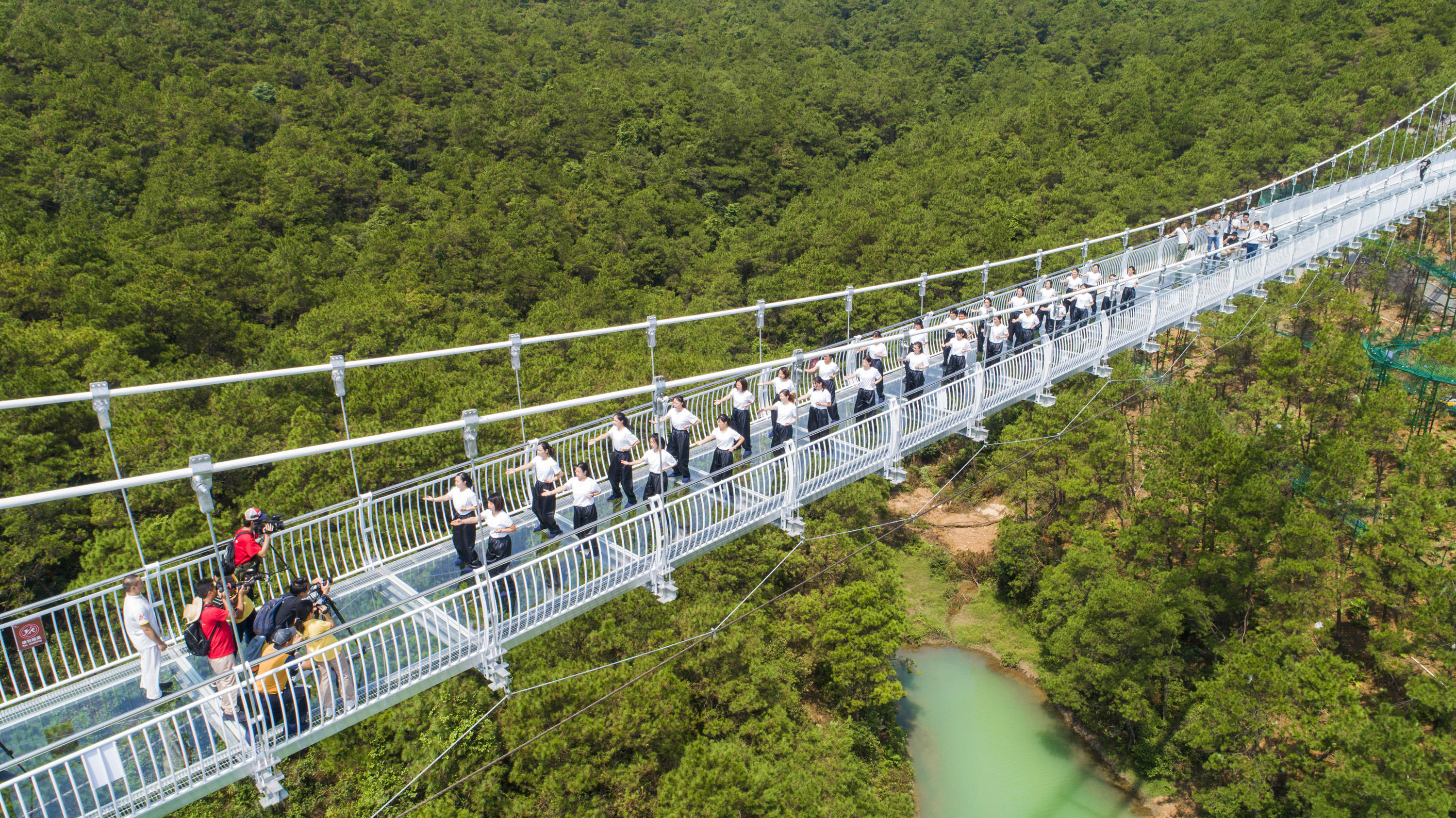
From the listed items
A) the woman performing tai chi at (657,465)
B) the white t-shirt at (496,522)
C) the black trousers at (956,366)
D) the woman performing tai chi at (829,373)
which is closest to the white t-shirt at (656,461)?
the woman performing tai chi at (657,465)

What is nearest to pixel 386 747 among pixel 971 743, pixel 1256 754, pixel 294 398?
pixel 294 398

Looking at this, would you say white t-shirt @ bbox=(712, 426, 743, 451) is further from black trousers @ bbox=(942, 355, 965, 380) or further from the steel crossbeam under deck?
black trousers @ bbox=(942, 355, 965, 380)

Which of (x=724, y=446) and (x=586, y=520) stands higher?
(x=724, y=446)

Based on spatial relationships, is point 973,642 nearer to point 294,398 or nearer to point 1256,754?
point 1256,754

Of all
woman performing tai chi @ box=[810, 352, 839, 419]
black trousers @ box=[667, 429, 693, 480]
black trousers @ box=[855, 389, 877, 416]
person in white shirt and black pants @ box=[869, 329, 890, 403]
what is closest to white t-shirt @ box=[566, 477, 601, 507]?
black trousers @ box=[667, 429, 693, 480]

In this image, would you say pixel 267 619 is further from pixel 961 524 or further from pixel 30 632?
pixel 961 524

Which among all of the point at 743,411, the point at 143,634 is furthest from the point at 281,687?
the point at 743,411
